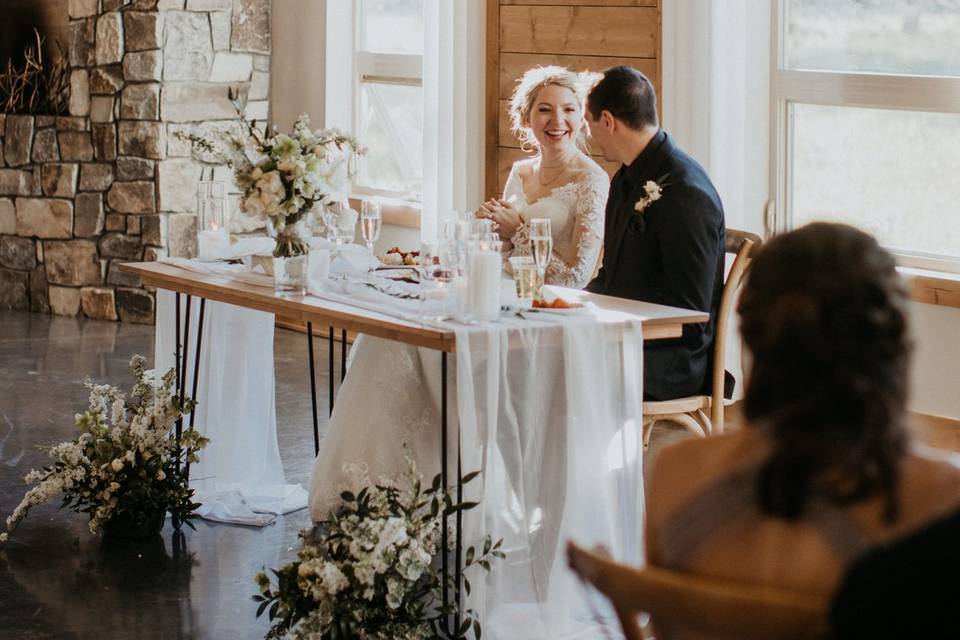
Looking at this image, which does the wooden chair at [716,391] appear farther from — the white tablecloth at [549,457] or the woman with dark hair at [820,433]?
the woman with dark hair at [820,433]

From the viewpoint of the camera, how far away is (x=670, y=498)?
1372 millimetres

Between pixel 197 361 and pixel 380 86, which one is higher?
pixel 380 86

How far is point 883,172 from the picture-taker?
4.75 metres

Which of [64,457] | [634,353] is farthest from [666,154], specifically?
[64,457]

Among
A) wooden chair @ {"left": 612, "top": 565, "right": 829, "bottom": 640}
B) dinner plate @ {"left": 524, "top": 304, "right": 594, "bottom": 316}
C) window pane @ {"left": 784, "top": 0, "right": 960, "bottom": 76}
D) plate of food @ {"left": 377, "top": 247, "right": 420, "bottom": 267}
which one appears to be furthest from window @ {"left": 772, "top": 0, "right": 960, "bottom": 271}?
wooden chair @ {"left": 612, "top": 565, "right": 829, "bottom": 640}

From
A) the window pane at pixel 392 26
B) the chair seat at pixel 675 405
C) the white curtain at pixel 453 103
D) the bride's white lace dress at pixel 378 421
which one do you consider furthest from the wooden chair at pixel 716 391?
the window pane at pixel 392 26

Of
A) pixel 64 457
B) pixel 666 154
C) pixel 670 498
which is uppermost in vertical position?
pixel 666 154

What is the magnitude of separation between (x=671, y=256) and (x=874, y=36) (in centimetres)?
168

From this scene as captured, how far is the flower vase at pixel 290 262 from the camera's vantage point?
345 cm

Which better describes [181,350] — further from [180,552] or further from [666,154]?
[666,154]

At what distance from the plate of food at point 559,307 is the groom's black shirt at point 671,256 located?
354mm

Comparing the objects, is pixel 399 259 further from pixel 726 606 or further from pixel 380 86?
pixel 380 86

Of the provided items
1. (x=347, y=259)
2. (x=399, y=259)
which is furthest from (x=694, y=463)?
(x=399, y=259)

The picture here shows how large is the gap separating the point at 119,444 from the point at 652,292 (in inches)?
58.3
